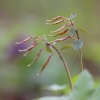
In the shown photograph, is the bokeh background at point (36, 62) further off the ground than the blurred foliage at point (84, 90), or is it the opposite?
the bokeh background at point (36, 62)

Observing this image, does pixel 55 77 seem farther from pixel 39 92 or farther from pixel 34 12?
pixel 34 12

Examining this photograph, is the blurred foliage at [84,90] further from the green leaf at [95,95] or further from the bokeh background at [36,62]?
the bokeh background at [36,62]

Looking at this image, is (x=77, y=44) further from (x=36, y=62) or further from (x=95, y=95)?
(x=36, y=62)

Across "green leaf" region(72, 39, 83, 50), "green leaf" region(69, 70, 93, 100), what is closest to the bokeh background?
"green leaf" region(72, 39, 83, 50)

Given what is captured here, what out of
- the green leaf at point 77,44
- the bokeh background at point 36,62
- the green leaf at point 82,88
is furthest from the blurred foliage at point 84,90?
the bokeh background at point 36,62

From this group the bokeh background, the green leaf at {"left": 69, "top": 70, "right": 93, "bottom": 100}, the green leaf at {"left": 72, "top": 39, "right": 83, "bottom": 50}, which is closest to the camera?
the green leaf at {"left": 69, "top": 70, "right": 93, "bottom": 100}

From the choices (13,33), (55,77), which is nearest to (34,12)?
(13,33)

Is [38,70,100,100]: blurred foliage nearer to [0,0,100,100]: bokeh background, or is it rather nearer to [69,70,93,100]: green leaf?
[69,70,93,100]: green leaf

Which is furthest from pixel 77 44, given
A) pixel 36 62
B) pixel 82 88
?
pixel 36 62
